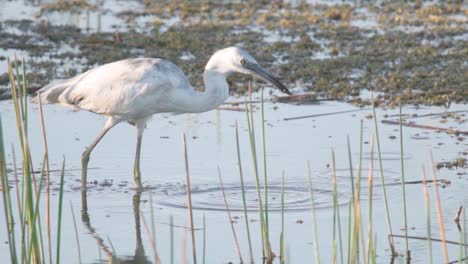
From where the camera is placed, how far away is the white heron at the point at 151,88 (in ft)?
26.6

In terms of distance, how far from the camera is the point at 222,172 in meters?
8.61

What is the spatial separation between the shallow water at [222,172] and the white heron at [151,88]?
17.4 inches

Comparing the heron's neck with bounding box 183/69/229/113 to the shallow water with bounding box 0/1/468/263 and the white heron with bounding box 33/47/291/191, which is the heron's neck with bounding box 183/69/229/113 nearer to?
the white heron with bounding box 33/47/291/191

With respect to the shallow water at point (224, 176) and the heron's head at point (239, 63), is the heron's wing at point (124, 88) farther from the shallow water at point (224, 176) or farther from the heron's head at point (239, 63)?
the shallow water at point (224, 176)

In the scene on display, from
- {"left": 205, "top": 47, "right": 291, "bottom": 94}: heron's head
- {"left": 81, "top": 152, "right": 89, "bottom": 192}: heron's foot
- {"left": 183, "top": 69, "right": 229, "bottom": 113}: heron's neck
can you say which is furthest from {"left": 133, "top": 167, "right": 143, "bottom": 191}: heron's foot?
{"left": 205, "top": 47, "right": 291, "bottom": 94}: heron's head

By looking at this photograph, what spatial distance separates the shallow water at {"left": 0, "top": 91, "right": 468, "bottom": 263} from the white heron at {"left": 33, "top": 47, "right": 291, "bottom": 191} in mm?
441

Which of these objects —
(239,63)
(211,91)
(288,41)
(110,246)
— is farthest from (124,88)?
(288,41)

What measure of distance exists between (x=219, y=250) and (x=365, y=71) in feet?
18.8

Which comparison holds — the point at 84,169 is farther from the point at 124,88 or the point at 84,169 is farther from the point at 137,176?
the point at 124,88

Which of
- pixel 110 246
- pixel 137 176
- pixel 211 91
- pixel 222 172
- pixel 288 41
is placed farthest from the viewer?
pixel 288 41

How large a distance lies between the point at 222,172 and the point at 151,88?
3.16 ft

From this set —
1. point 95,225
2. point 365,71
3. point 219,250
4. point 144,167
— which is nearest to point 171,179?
point 144,167

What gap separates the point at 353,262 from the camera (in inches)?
205

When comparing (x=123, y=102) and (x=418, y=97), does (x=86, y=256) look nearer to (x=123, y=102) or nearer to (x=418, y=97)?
(x=123, y=102)
